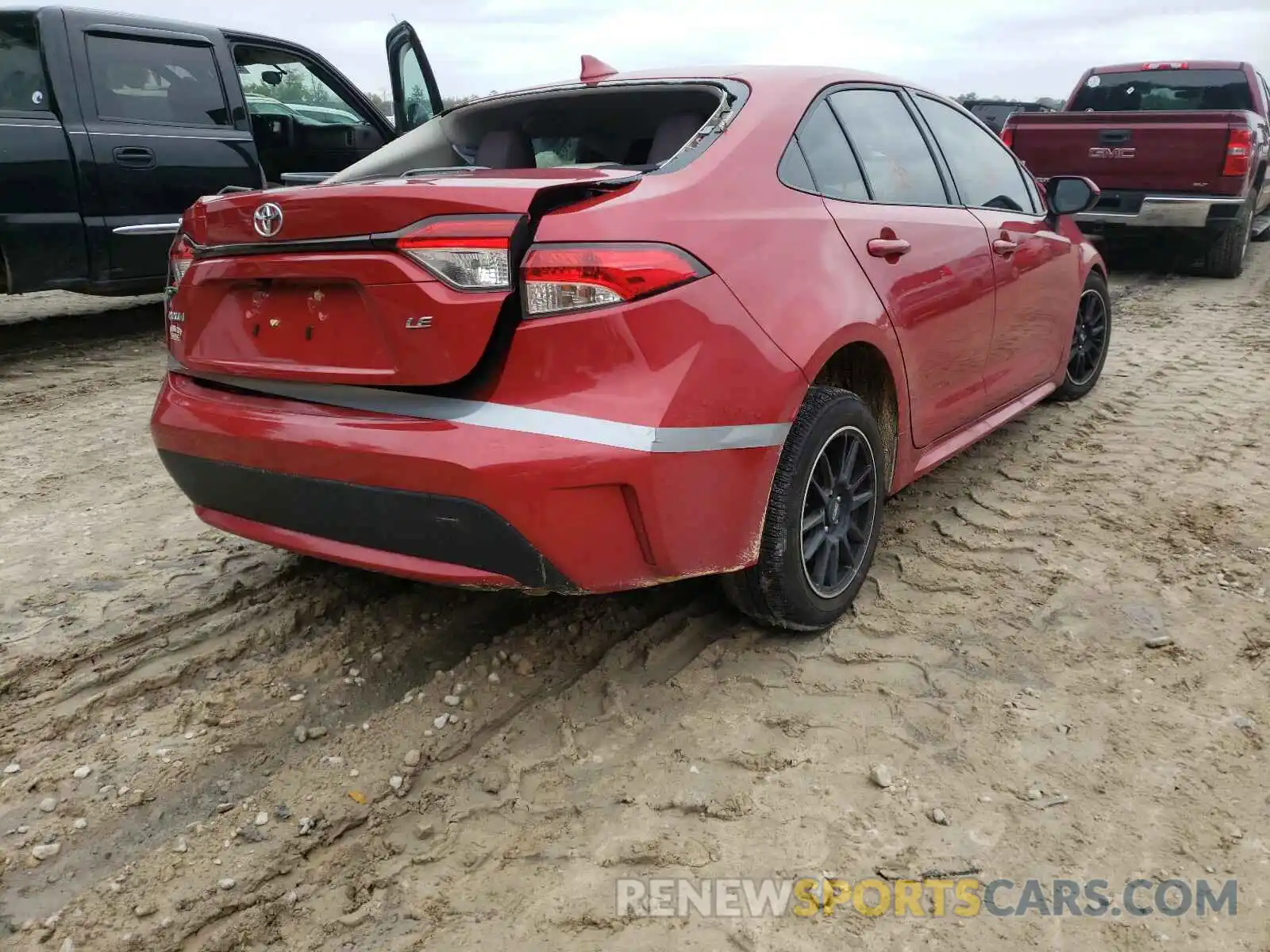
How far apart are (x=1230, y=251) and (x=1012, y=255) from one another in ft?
21.6

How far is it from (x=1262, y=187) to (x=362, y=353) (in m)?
10.4

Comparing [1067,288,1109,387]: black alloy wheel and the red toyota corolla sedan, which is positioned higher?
the red toyota corolla sedan

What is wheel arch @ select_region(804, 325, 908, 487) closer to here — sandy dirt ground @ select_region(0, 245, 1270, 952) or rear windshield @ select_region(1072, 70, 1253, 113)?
sandy dirt ground @ select_region(0, 245, 1270, 952)

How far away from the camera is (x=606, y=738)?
2350 millimetres

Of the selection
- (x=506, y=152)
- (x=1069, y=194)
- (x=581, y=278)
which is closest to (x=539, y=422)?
(x=581, y=278)

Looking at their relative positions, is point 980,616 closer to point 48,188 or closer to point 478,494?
point 478,494

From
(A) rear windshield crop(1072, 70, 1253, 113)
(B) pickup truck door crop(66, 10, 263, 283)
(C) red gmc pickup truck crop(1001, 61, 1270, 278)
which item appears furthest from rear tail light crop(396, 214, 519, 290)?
(A) rear windshield crop(1072, 70, 1253, 113)

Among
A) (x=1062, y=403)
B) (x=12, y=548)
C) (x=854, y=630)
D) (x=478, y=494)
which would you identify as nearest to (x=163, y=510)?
(x=12, y=548)

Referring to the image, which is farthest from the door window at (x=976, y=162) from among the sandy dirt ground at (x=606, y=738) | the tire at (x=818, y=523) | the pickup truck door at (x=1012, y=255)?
the tire at (x=818, y=523)

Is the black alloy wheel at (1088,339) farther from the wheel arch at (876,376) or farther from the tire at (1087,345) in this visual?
the wheel arch at (876,376)

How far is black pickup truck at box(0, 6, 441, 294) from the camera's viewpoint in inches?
204

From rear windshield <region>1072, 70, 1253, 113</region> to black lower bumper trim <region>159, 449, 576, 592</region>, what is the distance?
10.0 metres

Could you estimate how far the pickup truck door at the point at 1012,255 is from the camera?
11.8 ft

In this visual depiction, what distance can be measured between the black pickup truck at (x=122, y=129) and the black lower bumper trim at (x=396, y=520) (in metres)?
2.49
